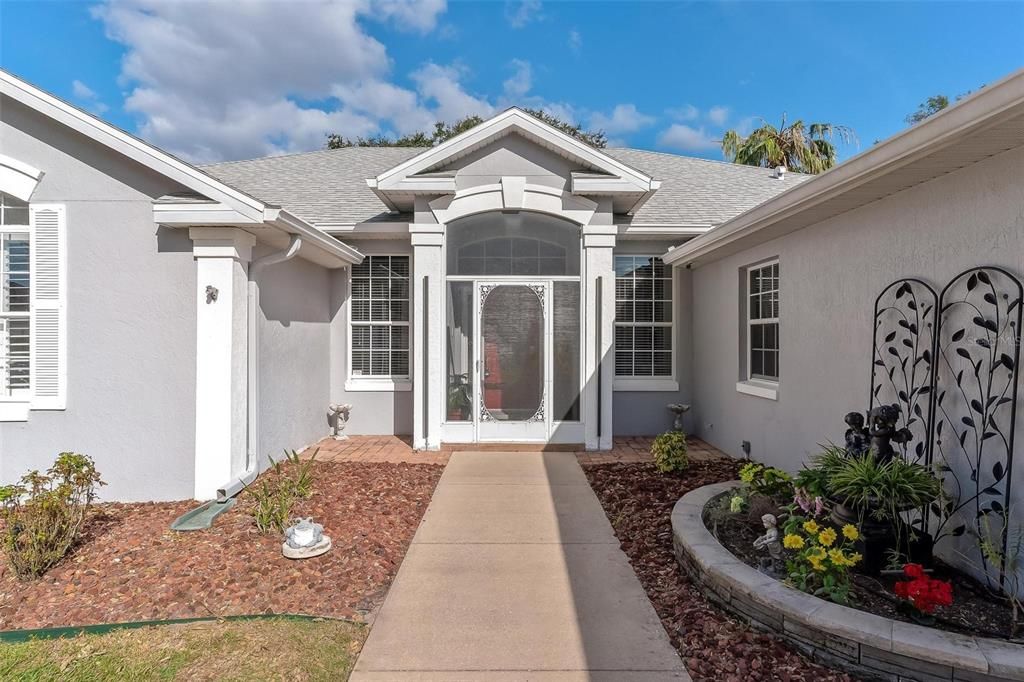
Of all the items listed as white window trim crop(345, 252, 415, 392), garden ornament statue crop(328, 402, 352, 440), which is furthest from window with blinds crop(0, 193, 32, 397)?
white window trim crop(345, 252, 415, 392)

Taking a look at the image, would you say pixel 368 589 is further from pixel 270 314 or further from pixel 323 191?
pixel 323 191

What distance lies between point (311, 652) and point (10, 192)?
5697 mm

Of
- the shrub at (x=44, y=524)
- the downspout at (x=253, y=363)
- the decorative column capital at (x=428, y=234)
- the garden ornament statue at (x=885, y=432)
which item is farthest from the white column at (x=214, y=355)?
the garden ornament statue at (x=885, y=432)

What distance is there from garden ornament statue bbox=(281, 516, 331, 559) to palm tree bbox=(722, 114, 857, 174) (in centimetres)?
2081

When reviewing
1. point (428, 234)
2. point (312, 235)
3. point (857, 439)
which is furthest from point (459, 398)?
point (857, 439)

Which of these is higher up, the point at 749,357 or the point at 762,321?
the point at 762,321

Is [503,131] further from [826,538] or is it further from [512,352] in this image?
[826,538]

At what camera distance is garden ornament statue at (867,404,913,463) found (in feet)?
12.6

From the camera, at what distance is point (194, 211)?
5488mm

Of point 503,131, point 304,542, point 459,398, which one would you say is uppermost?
point 503,131

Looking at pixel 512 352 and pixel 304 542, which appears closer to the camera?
pixel 304 542

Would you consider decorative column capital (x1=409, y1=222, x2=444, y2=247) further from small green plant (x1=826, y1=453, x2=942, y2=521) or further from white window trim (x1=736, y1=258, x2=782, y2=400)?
small green plant (x1=826, y1=453, x2=942, y2=521)

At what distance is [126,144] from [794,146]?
21.9 metres

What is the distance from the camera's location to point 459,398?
8172 mm
